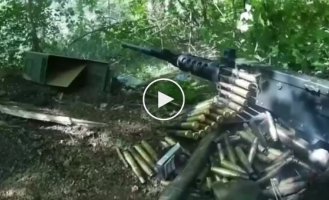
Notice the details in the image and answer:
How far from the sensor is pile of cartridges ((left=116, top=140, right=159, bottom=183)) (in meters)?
4.46

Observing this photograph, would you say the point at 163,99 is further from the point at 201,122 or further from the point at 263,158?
the point at 263,158

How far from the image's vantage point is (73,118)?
213 inches

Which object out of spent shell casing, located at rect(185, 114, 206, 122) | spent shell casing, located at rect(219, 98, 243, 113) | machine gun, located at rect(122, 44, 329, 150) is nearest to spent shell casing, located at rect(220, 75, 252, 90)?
machine gun, located at rect(122, 44, 329, 150)

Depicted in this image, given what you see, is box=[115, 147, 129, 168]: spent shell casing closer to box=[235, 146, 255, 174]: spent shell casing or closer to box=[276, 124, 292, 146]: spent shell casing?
box=[235, 146, 255, 174]: spent shell casing

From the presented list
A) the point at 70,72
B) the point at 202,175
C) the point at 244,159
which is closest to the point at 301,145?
the point at 244,159

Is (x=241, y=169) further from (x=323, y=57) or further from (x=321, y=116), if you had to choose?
(x=323, y=57)

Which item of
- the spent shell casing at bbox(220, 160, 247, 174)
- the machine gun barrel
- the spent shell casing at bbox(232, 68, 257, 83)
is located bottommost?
the spent shell casing at bbox(220, 160, 247, 174)

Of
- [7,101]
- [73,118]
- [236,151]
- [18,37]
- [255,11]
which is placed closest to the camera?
[236,151]

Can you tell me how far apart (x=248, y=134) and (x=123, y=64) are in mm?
3989

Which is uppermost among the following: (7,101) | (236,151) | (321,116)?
(321,116)

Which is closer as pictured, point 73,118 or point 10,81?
point 73,118

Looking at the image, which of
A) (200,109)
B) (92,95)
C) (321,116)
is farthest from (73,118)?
(321,116)

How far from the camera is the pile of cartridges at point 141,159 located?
175 inches
